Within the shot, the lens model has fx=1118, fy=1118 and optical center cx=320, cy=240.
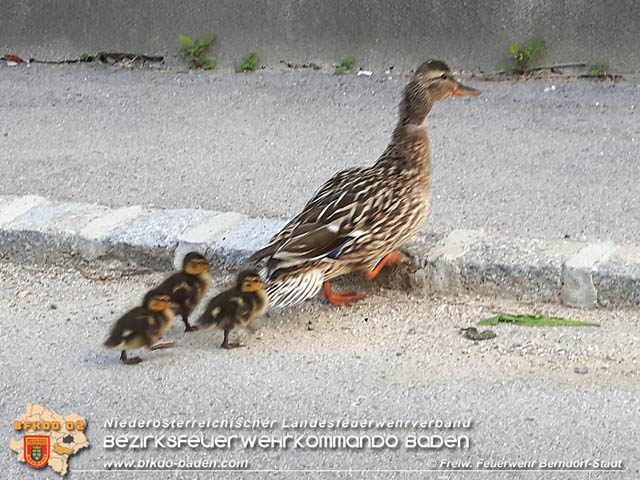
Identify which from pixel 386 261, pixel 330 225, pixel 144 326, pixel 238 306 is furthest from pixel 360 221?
pixel 144 326

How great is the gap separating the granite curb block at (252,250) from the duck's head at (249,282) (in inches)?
26.4

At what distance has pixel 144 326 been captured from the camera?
438 cm

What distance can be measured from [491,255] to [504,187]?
1244mm

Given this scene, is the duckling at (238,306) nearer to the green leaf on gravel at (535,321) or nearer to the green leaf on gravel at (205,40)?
the green leaf on gravel at (535,321)

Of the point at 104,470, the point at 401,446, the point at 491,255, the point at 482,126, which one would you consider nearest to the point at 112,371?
the point at 104,470

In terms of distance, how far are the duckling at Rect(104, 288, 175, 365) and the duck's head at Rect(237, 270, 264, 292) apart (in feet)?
0.98

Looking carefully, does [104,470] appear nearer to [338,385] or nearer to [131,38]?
[338,385]

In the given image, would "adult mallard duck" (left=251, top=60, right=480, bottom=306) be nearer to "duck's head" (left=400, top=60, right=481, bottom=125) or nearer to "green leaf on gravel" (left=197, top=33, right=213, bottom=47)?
"duck's head" (left=400, top=60, right=481, bottom=125)

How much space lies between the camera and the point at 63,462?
371 cm

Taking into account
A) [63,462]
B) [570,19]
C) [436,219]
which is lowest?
[63,462]

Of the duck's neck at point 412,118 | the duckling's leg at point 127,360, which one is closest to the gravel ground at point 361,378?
the duckling's leg at point 127,360

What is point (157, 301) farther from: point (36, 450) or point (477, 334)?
point (477, 334)

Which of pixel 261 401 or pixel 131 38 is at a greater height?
pixel 131 38

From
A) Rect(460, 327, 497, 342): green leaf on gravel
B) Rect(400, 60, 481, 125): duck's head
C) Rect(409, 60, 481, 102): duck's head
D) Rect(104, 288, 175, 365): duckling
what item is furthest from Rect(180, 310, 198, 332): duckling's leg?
Rect(409, 60, 481, 102): duck's head
